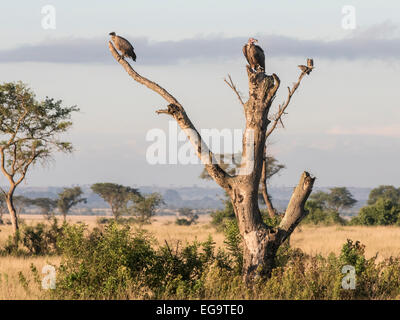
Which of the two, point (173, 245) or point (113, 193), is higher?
point (113, 193)

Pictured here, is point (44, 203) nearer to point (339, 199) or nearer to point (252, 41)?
point (339, 199)

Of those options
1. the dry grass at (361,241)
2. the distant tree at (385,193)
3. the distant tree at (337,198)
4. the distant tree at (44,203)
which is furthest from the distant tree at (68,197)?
the dry grass at (361,241)

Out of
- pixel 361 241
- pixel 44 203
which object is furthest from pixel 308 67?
pixel 44 203

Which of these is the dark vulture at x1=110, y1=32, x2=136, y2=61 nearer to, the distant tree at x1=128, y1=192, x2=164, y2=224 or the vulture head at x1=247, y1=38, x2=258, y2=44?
the vulture head at x1=247, y1=38, x2=258, y2=44

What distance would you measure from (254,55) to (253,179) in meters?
2.14

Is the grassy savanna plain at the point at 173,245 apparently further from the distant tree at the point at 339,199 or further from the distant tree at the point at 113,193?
the distant tree at the point at 339,199

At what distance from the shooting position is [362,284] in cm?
1088

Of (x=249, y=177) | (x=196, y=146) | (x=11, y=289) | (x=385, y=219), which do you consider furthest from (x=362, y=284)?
(x=385, y=219)

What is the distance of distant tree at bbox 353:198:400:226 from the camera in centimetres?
3966

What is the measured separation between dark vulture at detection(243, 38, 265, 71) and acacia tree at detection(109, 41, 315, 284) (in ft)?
0.40

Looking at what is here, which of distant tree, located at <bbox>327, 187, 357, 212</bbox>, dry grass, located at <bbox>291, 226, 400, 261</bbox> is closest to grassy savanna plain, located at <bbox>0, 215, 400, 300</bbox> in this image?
dry grass, located at <bbox>291, 226, 400, 261</bbox>

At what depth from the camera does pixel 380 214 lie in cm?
4009

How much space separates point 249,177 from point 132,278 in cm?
257
